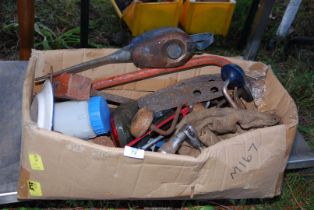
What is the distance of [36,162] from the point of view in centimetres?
110

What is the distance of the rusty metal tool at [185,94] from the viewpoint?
1356 mm

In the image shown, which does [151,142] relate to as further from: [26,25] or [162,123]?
[26,25]

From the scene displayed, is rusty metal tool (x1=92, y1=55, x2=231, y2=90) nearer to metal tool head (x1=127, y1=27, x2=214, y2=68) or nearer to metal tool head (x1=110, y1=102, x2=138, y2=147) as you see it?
metal tool head (x1=127, y1=27, x2=214, y2=68)

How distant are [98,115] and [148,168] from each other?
26 cm

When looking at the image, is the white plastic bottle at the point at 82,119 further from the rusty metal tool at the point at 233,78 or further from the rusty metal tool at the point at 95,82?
the rusty metal tool at the point at 233,78

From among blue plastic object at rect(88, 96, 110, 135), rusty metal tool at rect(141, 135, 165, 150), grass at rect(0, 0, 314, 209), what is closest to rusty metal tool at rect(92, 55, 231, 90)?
blue plastic object at rect(88, 96, 110, 135)

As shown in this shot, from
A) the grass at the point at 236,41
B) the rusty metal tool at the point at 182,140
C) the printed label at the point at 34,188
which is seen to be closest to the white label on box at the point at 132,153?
the rusty metal tool at the point at 182,140

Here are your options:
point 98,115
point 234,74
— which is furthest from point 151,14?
point 98,115

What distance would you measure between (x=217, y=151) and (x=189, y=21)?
929 millimetres

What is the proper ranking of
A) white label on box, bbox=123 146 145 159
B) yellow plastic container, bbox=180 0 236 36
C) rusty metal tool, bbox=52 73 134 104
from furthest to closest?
yellow plastic container, bbox=180 0 236 36, rusty metal tool, bbox=52 73 134 104, white label on box, bbox=123 146 145 159

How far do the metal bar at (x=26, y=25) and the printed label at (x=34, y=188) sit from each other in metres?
0.71

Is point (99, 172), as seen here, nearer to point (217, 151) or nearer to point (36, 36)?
point (217, 151)

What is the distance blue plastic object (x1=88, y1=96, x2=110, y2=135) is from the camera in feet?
4.14

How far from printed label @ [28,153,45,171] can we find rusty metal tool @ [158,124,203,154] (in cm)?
33
